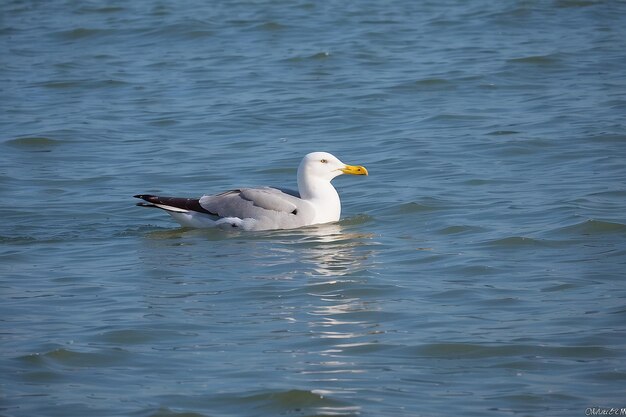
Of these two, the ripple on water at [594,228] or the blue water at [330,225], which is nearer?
the blue water at [330,225]

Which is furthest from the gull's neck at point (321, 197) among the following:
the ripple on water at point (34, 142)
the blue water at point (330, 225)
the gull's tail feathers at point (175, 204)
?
the ripple on water at point (34, 142)

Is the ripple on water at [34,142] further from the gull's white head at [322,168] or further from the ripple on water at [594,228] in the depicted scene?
the ripple on water at [594,228]

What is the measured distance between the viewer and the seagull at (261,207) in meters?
10.2

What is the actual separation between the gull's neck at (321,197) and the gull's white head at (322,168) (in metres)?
0.03

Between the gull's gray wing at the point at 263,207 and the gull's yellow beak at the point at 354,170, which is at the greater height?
the gull's yellow beak at the point at 354,170

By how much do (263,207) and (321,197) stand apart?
562mm

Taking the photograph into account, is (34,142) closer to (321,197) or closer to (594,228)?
(321,197)

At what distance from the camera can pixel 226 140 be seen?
13.6 metres

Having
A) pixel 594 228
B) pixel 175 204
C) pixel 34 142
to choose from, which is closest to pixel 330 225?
pixel 175 204

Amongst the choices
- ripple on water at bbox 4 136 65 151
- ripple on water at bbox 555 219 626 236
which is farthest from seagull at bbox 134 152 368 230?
ripple on water at bbox 4 136 65 151

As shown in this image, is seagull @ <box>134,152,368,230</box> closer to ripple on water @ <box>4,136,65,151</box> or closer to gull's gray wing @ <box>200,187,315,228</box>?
gull's gray wing @ <box>200,187,315,228</box>

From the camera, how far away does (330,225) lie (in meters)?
10.4

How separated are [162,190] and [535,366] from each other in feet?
18.9

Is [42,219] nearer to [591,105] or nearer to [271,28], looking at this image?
[591,105]
